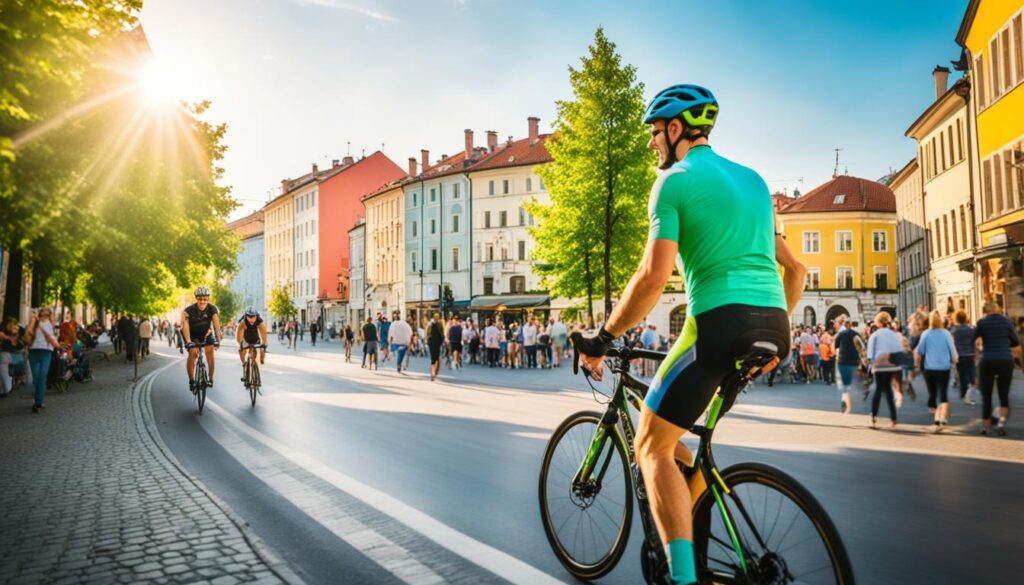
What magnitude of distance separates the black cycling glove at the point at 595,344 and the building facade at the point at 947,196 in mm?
32124

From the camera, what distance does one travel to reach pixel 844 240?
73.0 m

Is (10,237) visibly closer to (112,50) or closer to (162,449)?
(162,449)

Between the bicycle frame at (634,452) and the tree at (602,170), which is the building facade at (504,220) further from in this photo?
the bicycle frame at (634,452)

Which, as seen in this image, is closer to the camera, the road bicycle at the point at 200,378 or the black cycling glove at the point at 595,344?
the black cycling glove at the point at 595,344

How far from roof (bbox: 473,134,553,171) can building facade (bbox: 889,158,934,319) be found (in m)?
26.8

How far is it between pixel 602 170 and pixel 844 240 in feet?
Result: 147

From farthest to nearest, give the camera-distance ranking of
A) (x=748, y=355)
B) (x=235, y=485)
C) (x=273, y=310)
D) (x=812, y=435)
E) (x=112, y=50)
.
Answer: (x=273, y=310) → (x=112, y=50) → (x=812, y=435) → (x=235, y=485) → (x=748, y=355)

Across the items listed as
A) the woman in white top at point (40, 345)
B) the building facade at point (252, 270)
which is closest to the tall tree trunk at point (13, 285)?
the woman in white top at point (40, 345)

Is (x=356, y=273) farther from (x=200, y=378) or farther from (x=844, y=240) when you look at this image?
(x=200, y=378)

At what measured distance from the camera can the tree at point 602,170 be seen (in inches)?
1396

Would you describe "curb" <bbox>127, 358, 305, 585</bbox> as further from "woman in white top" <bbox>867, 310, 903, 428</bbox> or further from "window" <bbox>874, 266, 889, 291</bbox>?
→ "window" <bbox>874, 266, 889, 291</bbox>

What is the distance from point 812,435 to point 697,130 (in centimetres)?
914

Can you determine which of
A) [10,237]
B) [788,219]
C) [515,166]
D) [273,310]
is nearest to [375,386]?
[10,237]

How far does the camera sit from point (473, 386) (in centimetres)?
2100
